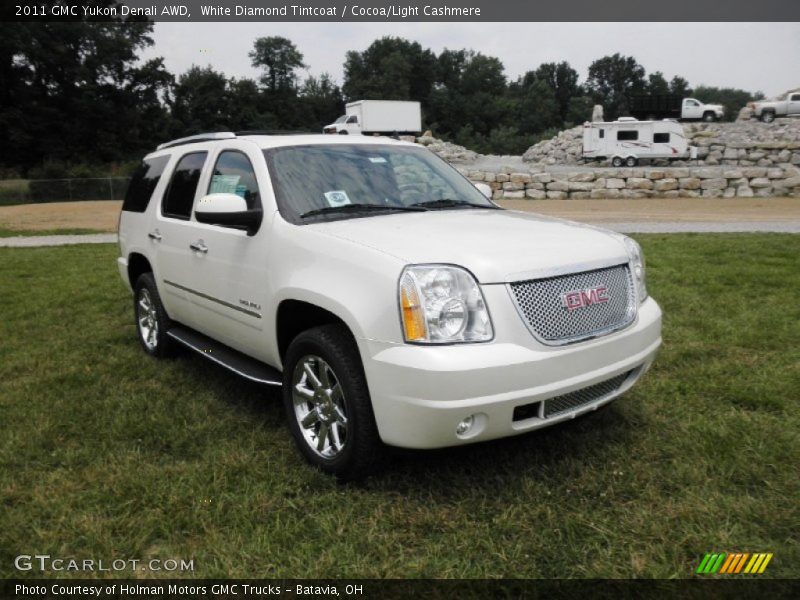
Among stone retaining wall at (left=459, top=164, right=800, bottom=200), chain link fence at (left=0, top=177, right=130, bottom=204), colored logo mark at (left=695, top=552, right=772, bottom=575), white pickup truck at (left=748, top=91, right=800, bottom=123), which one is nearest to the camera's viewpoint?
colored logo mark at (left=695, top=552, right=772, bottom=575)

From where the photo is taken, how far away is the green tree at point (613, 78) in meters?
130

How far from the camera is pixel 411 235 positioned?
3279 millimetres

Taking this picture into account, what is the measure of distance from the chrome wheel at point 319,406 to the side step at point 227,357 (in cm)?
27

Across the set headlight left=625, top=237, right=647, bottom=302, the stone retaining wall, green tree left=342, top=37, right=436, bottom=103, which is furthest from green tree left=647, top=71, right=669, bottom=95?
headlight left=625, top=237, right=647, bottom=302

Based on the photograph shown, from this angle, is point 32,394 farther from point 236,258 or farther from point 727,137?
point 727,137

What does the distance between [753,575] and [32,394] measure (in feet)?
15.4

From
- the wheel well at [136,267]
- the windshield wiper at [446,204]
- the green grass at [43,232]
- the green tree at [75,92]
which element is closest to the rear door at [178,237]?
the wheel well at [136,267]

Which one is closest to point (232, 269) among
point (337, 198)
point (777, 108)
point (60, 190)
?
point (337, 198)

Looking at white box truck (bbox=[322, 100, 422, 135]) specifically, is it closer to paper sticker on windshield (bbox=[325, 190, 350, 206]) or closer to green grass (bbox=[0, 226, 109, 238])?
green grass (bbox=[0, 226, 109, 238])

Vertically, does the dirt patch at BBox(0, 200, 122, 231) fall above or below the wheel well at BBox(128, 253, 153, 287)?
below

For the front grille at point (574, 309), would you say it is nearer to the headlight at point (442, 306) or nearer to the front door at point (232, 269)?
the headlight at point (442, 306)

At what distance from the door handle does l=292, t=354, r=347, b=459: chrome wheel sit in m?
1.34

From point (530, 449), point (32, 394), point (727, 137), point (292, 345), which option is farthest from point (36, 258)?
point (727, 137)

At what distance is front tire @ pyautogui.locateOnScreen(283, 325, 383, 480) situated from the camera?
310 centimetres
